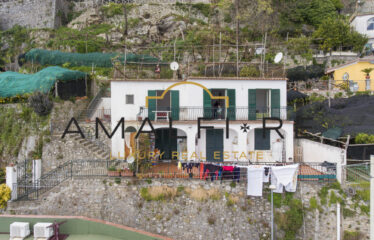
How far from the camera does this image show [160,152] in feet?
48.7

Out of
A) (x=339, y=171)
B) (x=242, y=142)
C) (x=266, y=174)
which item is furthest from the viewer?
(x=242, y=142)

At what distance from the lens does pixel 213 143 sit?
1448 centimetres

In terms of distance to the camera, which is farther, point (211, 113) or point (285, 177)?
point (211, 113)

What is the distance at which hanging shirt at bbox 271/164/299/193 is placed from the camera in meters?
10.8

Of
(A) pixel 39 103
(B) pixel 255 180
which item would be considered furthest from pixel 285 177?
(A) pixel 39 103

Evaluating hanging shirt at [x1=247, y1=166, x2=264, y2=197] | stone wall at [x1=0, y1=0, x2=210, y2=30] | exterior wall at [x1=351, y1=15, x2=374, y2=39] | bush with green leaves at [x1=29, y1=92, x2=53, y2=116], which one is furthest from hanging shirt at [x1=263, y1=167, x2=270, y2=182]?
stone wall at [x1=0, y1=0, x2=210, y2=30]

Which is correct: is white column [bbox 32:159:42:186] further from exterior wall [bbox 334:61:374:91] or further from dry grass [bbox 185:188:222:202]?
exterior wall [bbox 334:61:374:91]

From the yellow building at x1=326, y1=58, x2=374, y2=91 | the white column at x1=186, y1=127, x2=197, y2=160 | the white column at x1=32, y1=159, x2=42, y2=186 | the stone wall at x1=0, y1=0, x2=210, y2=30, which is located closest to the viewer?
the white column at x1=32, y1=159, x2=42, y2=186

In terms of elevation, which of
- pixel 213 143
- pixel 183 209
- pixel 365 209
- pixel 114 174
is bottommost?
pixel 183 209

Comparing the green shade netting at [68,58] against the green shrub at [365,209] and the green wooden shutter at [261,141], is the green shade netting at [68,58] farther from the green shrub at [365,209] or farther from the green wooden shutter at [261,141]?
the green shrub at [365,209]

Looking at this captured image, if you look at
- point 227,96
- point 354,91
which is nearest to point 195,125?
point 227,96

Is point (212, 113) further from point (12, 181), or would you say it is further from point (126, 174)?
point (12, 181)

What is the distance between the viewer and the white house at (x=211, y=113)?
46.2 ft

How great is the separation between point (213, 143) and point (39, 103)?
11592 mm
